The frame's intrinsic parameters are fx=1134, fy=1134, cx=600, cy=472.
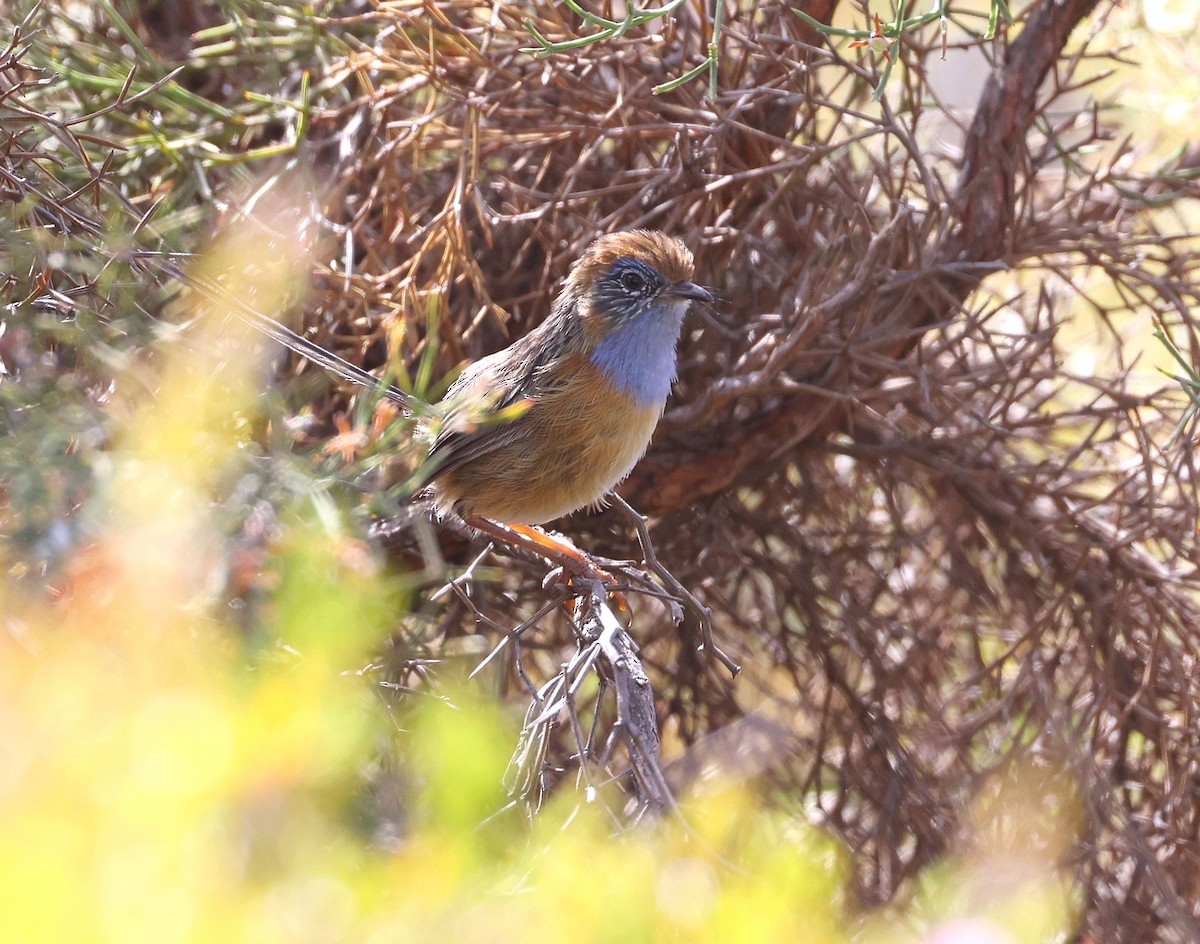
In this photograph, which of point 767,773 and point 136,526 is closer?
point 136,526

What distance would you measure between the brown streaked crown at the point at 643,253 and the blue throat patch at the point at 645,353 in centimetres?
12

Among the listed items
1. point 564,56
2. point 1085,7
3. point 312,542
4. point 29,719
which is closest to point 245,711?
point 29,719

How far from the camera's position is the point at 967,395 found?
297cm

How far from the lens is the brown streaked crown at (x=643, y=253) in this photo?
2795mm

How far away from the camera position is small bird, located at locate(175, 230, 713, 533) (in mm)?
2842

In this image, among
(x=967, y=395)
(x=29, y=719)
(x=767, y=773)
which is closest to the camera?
(x=29, y=719)

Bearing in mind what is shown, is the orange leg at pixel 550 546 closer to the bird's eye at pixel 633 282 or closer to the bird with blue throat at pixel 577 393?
the bird with blue throat at pixel 577 393

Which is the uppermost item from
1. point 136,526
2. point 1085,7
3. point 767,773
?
point 1085,7

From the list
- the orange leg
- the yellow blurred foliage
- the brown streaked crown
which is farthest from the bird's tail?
the brown streaked crown

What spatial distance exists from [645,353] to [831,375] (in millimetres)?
482

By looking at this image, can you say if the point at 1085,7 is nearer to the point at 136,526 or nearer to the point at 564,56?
the point at 564,56

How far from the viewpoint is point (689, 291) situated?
2.83 meters

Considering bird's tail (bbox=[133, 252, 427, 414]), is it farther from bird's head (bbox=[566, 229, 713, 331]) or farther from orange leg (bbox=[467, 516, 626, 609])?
bird's head (bbox=[566, 229, 713, 331])

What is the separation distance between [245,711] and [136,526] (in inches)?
10.7
